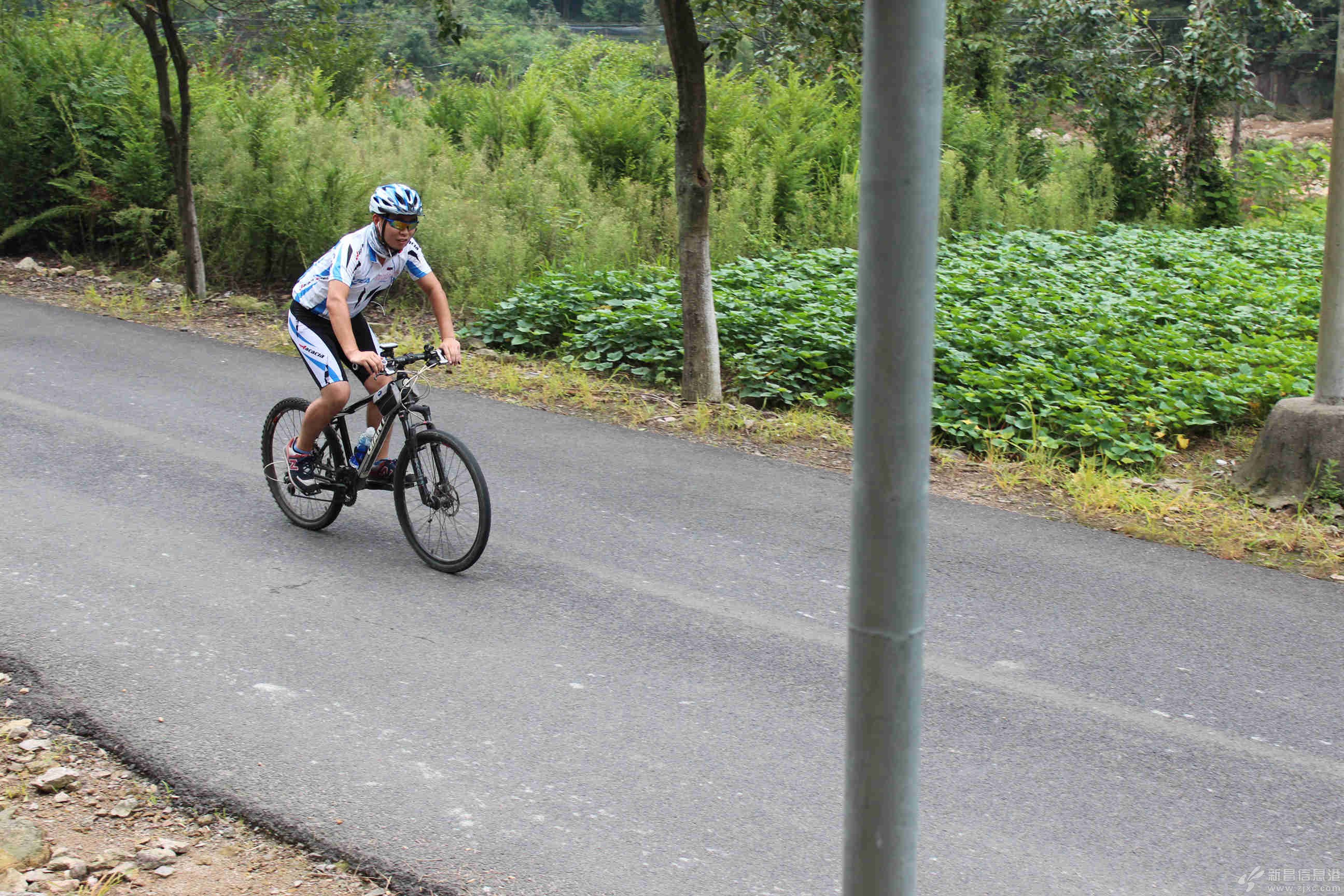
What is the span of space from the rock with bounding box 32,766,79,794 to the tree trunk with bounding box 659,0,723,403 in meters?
6.30

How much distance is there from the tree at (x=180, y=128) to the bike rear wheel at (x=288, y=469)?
734 centimetres

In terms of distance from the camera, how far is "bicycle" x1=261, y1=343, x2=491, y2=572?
20.0 ft

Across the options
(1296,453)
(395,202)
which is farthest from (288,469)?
(1296,453)

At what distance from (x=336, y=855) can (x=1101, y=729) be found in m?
2.92

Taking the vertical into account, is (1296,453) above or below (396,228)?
below

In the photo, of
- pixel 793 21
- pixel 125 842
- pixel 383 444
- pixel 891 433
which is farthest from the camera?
pixel 793 21

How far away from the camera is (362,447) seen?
21.5 feet

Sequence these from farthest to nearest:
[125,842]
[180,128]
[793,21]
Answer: [180,128] → [793,21] → [125,842]

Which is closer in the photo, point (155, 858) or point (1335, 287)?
point (155, 858)

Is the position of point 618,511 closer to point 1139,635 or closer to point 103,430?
point 1139,635

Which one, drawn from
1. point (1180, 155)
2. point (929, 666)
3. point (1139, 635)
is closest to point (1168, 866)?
point (929, 666)

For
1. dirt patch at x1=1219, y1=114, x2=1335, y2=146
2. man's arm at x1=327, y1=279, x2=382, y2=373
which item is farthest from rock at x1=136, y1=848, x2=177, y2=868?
dirt patch at x1=1219, y1=114, x2=1335, y2=146

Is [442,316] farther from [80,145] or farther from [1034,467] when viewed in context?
[80,145]

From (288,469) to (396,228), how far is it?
1633 mm
